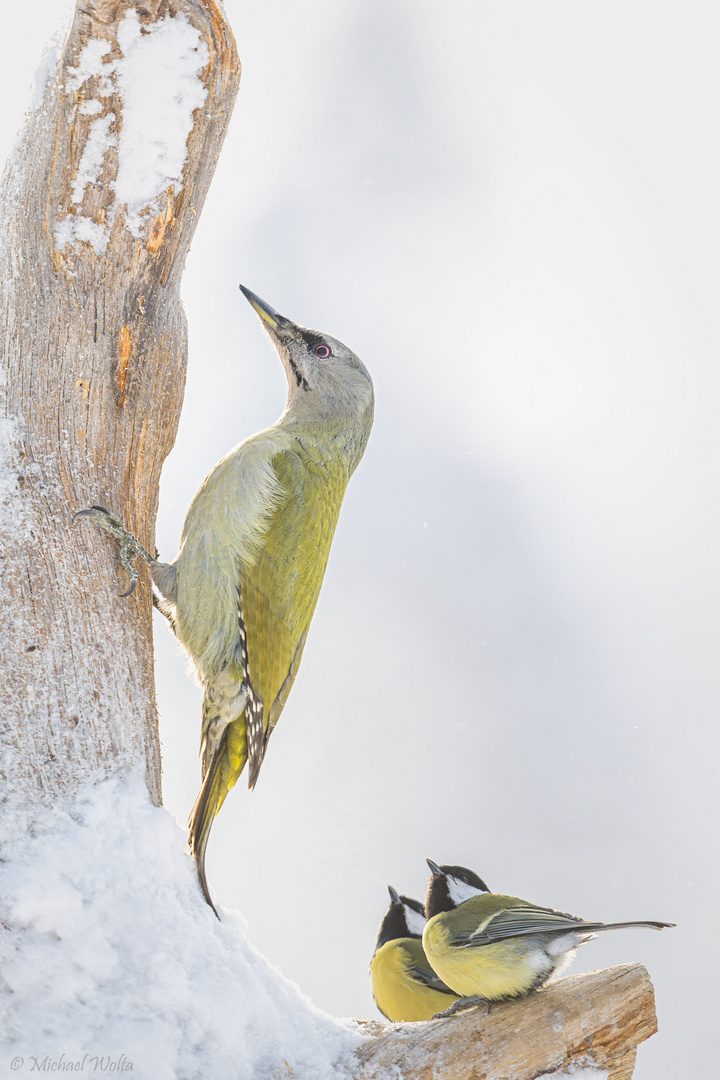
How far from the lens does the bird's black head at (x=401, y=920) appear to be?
4.65m

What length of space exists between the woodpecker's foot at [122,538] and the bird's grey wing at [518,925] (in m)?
1.73

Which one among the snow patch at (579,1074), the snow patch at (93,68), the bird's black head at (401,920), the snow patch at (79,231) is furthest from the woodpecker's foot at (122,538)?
the bird's black head at (401,920)

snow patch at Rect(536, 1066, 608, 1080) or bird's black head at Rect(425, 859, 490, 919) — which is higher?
snow patch at Rect(536, 1066, 608, 1080)

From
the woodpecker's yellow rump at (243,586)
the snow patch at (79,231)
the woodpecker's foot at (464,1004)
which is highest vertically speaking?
the snow patch at (79,231)

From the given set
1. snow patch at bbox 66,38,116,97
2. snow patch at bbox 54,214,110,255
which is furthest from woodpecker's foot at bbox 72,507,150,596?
snow patch at bbox 66,38,116,97

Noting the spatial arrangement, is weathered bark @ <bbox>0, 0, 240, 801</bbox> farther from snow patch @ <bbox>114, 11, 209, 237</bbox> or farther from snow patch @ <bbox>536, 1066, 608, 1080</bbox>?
snow patch @ <bbox>536, 1066, 608, 1080</bbox>

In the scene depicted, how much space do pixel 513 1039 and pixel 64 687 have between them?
1.75 meters

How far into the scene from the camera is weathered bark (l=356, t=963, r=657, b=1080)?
2.44 metres

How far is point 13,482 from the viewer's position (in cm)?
270

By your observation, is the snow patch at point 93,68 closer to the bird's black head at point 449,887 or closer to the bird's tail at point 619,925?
the bird's tail at point 619,925

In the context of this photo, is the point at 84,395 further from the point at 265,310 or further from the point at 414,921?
the point at 414,921

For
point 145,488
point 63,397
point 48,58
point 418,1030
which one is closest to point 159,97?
point 48,58

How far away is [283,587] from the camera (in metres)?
3.30

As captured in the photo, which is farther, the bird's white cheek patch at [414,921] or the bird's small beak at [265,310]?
the bird's white cheek patch at [414,921]
